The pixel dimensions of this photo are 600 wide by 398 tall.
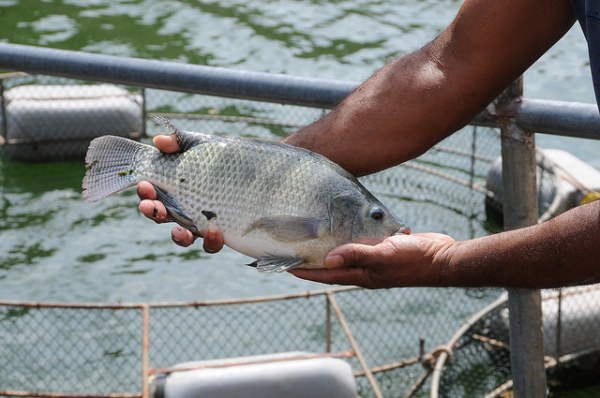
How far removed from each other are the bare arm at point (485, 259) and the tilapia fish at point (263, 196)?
51mm

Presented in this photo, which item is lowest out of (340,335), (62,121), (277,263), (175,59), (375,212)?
(340,335)

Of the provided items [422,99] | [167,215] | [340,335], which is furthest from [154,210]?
[340,335]

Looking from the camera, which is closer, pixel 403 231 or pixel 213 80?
pixel 403 231

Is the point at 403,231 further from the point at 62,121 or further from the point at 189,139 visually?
the point at 62,121

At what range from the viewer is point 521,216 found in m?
2.39

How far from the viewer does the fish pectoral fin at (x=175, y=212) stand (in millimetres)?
2055

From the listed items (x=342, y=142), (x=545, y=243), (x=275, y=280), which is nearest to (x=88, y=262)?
(x=275, y=280)

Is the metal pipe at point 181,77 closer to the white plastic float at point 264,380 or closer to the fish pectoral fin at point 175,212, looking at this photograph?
the fish pectoral fin at point 175,212

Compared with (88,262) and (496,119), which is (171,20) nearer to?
(88,262)

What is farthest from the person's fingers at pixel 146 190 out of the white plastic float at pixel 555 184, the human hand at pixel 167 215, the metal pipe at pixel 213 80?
the white plastic float at pixel 555 184

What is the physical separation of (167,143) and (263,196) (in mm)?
231

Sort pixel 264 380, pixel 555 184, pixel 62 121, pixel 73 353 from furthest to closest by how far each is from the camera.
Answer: pixel 62 121
pixel 555 184
pixel 73 353
pixel 264 380

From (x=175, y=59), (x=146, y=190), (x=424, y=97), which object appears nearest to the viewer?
(x=146, y=190)

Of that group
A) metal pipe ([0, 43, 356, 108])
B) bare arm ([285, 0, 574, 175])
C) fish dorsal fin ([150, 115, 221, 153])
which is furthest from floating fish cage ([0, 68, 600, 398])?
fish dorsal fin ([150, 115, 221, 153])
